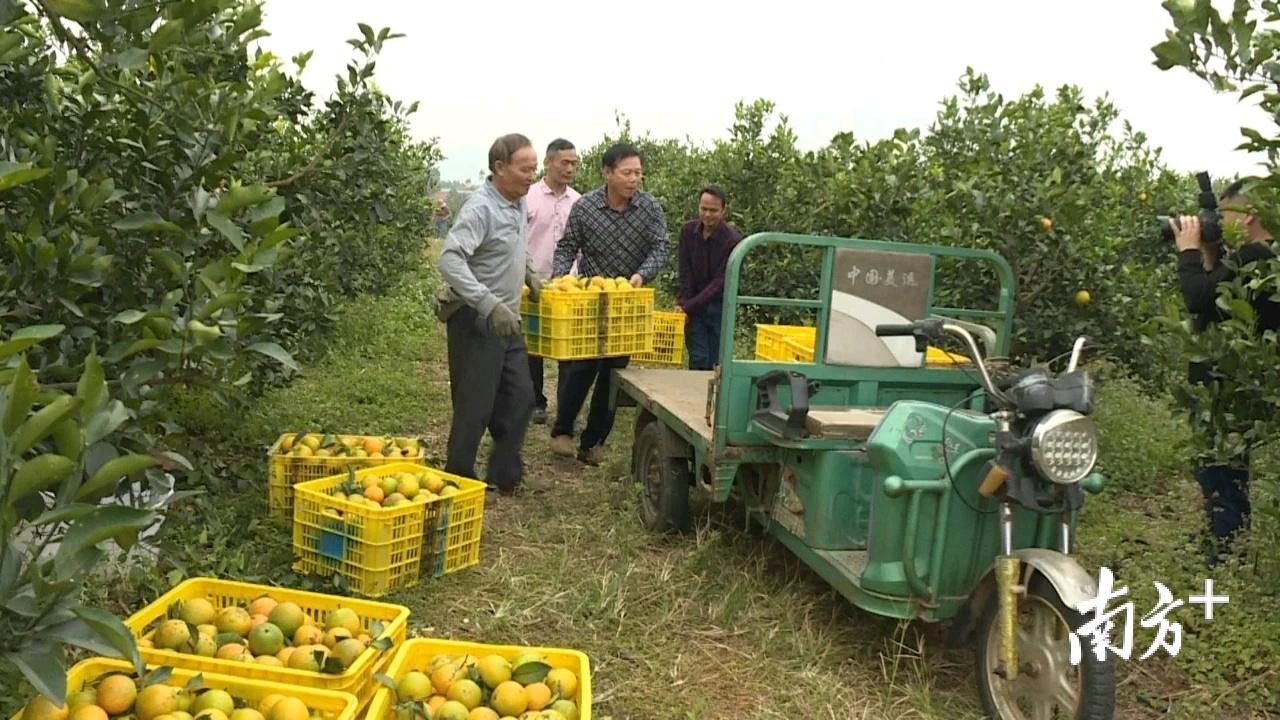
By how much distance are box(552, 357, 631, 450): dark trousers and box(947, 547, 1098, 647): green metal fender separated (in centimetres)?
344

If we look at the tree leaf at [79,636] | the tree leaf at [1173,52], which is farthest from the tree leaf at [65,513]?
the tree leaf at [1173,52]

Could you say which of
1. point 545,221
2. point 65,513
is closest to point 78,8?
point 65,513

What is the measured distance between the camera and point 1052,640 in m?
3.54

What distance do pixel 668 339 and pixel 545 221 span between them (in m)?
1.40

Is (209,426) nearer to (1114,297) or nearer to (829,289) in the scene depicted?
(829,289)

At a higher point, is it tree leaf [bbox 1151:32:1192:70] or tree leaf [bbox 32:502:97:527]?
tree leaf [bbox 1151:32:1192:70]

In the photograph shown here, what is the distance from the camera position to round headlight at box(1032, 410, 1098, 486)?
343 centimetres

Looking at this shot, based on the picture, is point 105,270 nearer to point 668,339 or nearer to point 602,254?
point 602,254

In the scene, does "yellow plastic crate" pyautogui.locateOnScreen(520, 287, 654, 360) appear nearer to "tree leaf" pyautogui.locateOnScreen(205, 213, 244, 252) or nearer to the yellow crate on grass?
the yellow crate on grass

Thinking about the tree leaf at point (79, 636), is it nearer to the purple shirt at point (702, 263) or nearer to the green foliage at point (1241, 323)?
the green foliage at point (1241, 323)

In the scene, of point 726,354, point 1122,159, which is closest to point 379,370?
point 726,354

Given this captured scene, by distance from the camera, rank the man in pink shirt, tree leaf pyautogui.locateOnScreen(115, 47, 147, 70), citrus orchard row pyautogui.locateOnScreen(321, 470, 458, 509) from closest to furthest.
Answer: tree leaf pyautogui.locateOnScreen(115, 47, 147, 70) < citrus orchard row pyautogui.locateOnScreen(321, 470, 458, 509) < the man in pink shirt

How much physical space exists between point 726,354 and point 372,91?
9.46 feet

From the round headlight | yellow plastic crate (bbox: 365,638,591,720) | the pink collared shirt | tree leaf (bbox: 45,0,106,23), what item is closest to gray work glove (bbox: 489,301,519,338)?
the pink collared shirt
